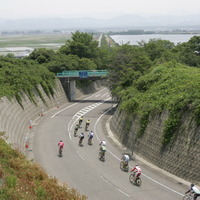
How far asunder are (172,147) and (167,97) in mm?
5294

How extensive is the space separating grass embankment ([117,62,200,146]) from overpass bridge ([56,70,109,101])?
2054 centimetres

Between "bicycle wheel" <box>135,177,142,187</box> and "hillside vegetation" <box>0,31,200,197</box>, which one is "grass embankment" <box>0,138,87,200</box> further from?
"bicycle wheel" <box>135,177,142,187</box>

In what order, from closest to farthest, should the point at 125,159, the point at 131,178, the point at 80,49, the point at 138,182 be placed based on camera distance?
the point at 138,182 < the point at 131,178 < the point at 125,159 < the point at 80,49

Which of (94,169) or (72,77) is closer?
(94,169)

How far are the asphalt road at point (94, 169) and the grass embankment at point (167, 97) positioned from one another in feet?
11.6

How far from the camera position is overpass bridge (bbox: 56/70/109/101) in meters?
56.2

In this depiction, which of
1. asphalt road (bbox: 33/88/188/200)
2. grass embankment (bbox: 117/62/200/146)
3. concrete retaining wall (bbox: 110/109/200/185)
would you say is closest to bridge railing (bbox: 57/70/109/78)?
asphalt road (bbox: 33/88/188/200)

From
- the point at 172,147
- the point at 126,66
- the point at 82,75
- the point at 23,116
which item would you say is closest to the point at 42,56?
the point at 82,75

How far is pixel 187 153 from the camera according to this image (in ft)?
71.8

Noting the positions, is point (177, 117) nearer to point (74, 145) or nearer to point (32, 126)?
point (74, 145)

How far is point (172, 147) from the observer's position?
2341cm

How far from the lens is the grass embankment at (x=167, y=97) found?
23.9 m

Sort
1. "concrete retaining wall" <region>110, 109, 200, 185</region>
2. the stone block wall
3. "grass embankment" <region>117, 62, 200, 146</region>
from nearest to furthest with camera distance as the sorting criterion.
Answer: "concrete retaining wall" <region>110, 109, 200, 185</region>
"grass embankment" <region>117, 62, 200, 146</region>
the stone block wall

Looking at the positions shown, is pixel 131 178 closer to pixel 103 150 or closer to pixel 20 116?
pixel 103 150
